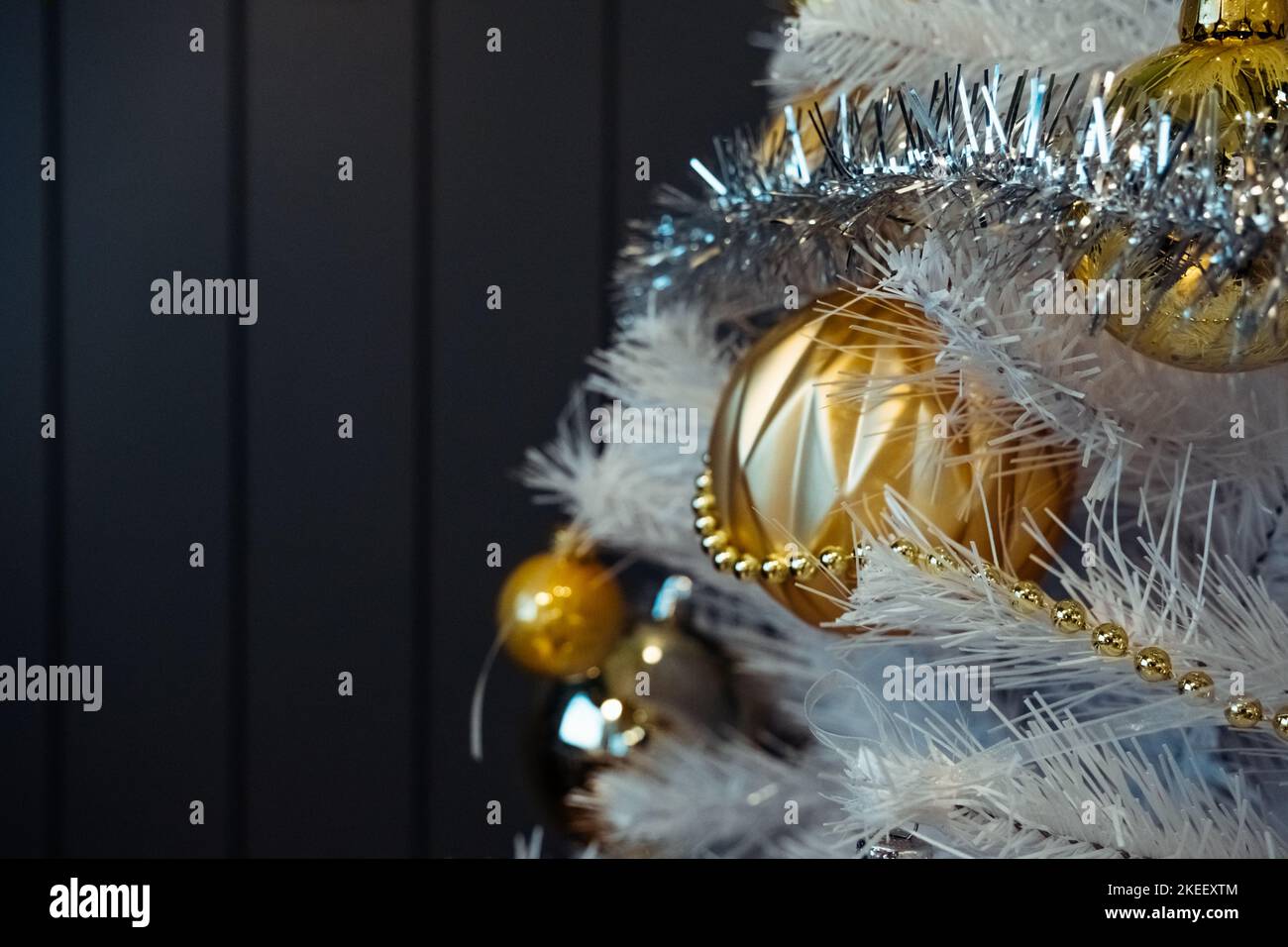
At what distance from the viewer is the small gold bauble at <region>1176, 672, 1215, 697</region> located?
0.26 metres

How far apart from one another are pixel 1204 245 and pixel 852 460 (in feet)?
0.41

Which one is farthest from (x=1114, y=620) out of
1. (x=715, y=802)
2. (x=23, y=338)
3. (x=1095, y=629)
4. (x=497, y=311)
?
(x=23, y=338)

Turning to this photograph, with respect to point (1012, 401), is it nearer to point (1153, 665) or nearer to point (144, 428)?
point (1153, 665)

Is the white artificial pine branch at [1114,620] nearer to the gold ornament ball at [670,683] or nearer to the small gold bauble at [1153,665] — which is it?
the small gold bauble at [1153,665]

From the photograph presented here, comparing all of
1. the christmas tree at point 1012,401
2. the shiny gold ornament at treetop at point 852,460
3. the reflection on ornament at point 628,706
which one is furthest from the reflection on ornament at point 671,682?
the shiny gold ornament at treetop at point 852,460

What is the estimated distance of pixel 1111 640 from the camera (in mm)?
264

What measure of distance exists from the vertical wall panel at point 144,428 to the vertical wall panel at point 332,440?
0.10 feet

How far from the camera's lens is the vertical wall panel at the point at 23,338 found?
72cm

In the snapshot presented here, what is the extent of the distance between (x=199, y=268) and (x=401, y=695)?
35 cm

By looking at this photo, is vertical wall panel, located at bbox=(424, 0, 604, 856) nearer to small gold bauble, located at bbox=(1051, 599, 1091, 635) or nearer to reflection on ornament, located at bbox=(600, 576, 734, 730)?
reflection on ornament, located at bbox=(600, 576, 734, 730)
